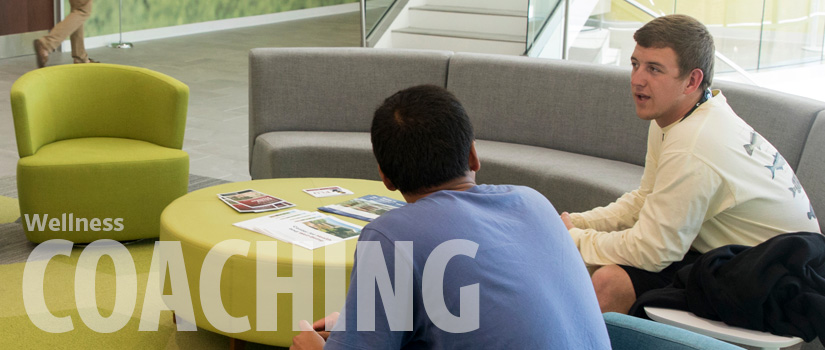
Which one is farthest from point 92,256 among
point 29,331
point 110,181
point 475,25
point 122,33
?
point 122,33

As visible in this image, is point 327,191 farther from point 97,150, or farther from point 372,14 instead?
point 372,14

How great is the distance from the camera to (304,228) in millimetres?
2689

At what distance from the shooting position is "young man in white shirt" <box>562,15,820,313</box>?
2047 millimetres

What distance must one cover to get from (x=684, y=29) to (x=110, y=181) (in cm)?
250

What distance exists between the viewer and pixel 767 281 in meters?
1.80

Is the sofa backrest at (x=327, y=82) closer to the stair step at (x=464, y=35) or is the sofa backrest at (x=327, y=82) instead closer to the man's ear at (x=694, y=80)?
the man's ear at (x=694, y=80)

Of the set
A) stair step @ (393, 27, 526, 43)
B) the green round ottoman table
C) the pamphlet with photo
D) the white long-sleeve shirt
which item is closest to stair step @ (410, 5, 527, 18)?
stair step @ (393, 27, 526, 43)

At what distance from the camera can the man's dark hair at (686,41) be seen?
2.16 meters

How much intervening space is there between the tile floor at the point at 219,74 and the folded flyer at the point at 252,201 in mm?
1664

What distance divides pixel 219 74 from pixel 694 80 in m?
6.38

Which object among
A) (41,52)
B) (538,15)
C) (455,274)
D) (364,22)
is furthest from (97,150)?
(41,52)

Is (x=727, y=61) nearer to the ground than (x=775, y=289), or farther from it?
farther from it

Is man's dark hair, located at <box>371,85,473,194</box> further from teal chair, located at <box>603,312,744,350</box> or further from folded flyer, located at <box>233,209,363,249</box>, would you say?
folded flyer, located at <box>233,209,363,249</box>

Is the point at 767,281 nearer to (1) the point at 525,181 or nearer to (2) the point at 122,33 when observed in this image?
(1) the point at 525,181
